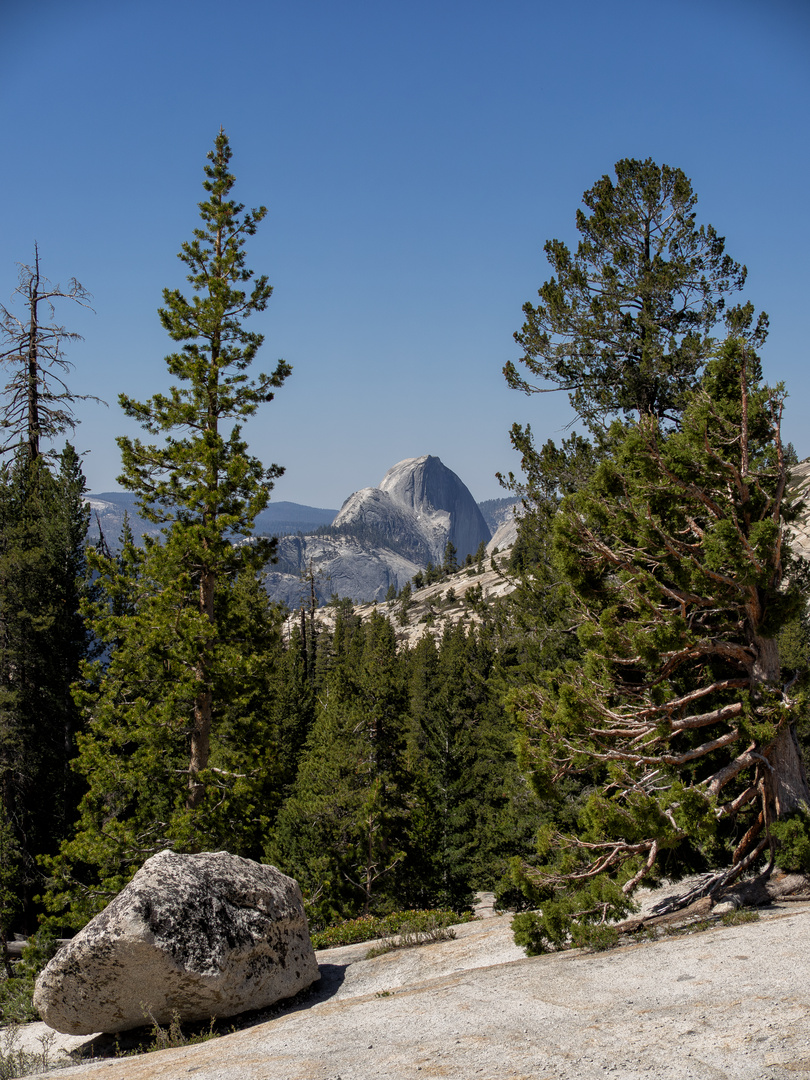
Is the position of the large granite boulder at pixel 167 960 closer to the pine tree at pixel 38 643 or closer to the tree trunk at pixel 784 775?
the tree trunk at pixel 784 775

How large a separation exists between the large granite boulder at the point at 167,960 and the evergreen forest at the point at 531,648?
3.48 m

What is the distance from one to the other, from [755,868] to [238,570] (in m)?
10.8

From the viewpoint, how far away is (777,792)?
10.5 metres

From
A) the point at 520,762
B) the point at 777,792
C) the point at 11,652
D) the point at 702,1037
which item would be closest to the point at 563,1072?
the point at 702,1037

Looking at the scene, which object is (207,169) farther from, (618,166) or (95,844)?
(95,844)

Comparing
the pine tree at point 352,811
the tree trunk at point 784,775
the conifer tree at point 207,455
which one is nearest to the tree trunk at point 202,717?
the conifer tree at point 207,455

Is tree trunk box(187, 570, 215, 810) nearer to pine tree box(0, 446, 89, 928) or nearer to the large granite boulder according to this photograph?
the large granite boulder

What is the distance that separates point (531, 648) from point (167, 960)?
13334 millimetres

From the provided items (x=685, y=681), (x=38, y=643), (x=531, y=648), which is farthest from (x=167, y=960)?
(x=38, y=643)

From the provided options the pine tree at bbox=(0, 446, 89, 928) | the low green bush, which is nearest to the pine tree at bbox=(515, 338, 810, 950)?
the low green bush

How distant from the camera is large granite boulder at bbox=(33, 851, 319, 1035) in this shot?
28.2 ft

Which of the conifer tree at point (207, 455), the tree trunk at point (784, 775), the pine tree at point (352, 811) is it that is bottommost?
the pine tree at point (352, 811)

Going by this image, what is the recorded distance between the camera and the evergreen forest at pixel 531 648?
10.5 m

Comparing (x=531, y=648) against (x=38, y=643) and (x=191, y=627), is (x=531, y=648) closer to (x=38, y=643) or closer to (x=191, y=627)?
(x=191, y=627)
